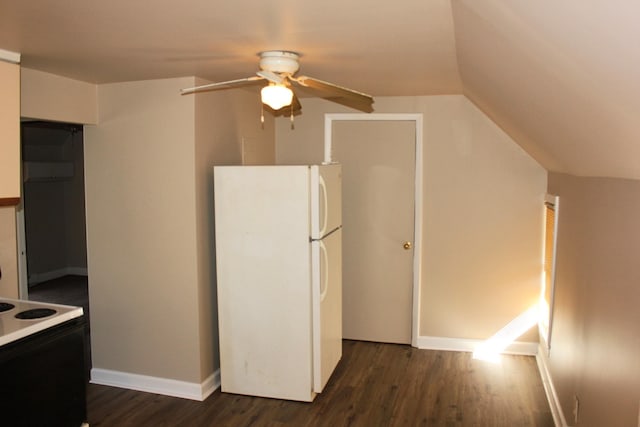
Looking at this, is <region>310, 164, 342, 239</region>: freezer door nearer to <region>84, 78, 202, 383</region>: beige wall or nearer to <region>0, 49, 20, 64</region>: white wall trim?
<region>84, 78, 202, 383</region>: beige wall

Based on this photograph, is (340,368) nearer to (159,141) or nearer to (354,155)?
(354,155)

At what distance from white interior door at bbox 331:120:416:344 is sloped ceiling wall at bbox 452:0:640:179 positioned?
196 centimetres

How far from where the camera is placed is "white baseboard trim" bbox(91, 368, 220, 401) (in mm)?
3709

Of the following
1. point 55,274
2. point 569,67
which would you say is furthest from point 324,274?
point 55,274

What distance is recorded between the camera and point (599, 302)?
92.8 inches

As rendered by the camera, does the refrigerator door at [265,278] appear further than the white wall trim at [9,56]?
Yes

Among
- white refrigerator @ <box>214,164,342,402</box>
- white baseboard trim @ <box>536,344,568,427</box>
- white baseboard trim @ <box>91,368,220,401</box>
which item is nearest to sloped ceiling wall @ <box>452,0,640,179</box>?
white refrigerator @ <box>214,164,342,402</box>

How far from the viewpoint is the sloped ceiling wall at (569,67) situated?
3.49 feet

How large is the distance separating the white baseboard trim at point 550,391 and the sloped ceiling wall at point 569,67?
5.25 feet

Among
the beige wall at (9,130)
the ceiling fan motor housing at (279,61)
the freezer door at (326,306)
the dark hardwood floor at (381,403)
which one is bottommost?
the dark hardwood floor at (381,403)

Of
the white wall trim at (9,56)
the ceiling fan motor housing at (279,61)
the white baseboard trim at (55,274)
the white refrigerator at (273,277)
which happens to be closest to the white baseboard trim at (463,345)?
the white refrigerator at (273,277)

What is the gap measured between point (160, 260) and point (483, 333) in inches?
116

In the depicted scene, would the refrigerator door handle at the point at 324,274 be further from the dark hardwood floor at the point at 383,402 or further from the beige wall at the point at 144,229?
the beige wall at the point at 144,229

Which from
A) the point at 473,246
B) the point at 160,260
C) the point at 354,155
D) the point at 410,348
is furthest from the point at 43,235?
the point at 473,246
